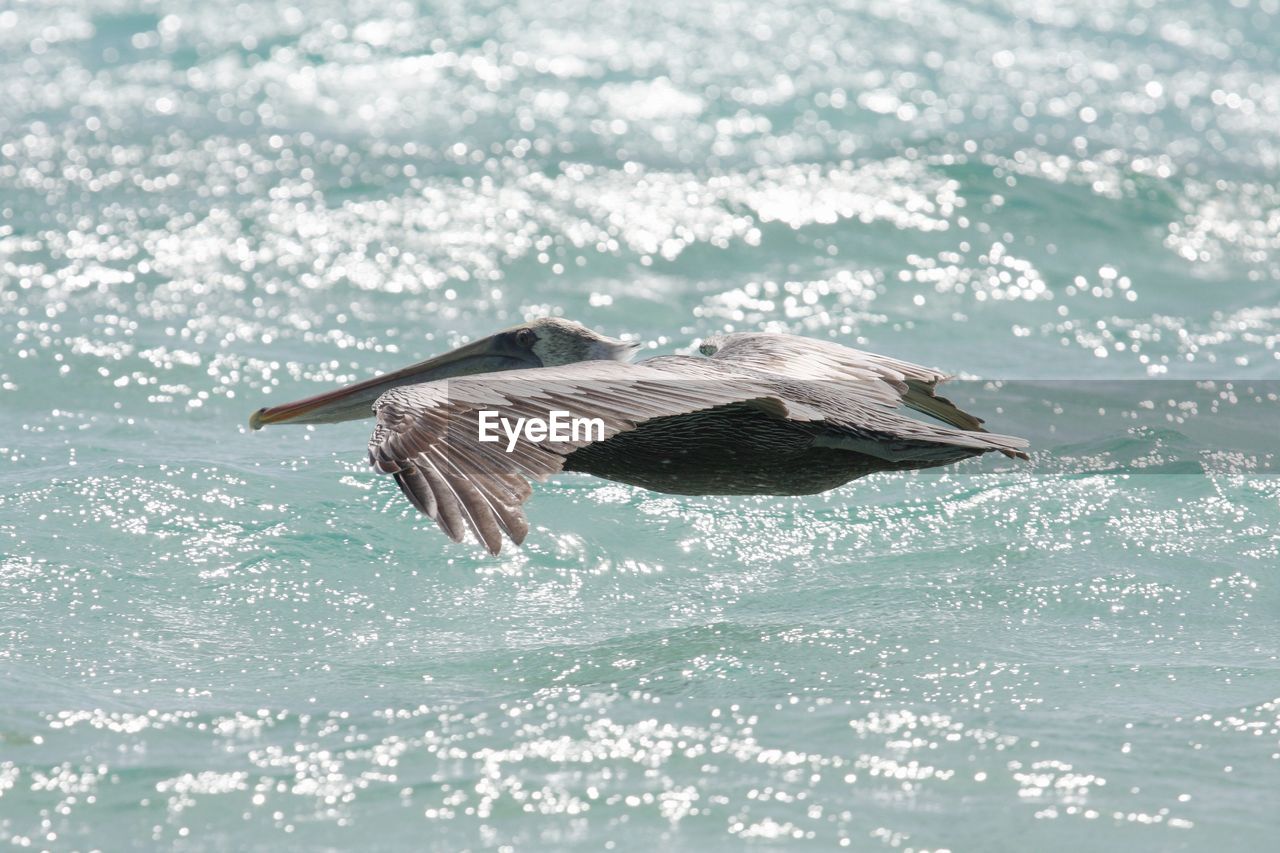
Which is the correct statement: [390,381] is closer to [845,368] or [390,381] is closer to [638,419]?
[638,419]

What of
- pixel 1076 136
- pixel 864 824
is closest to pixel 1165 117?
pixel 1076 136

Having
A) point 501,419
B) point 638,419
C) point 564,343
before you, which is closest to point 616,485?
point 564,343

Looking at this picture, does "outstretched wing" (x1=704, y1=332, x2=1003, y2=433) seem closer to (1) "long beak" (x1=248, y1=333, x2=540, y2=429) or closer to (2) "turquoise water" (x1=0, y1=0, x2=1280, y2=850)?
(2) "turquoise water" (x1=0, y1=0, x2=1280, y2=850)

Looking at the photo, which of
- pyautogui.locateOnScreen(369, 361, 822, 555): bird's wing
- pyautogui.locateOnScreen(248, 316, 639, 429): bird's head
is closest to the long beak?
pyautogui.locateOnScreen(248, 316, 639, 429): bird's head

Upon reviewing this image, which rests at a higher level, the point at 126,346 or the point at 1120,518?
the point at 126,346

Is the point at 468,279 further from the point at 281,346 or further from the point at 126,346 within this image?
the point at 126,346

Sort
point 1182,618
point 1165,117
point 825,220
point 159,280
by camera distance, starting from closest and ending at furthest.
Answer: point 1182,618, point 159,280, point 825,220, point 1165,117
